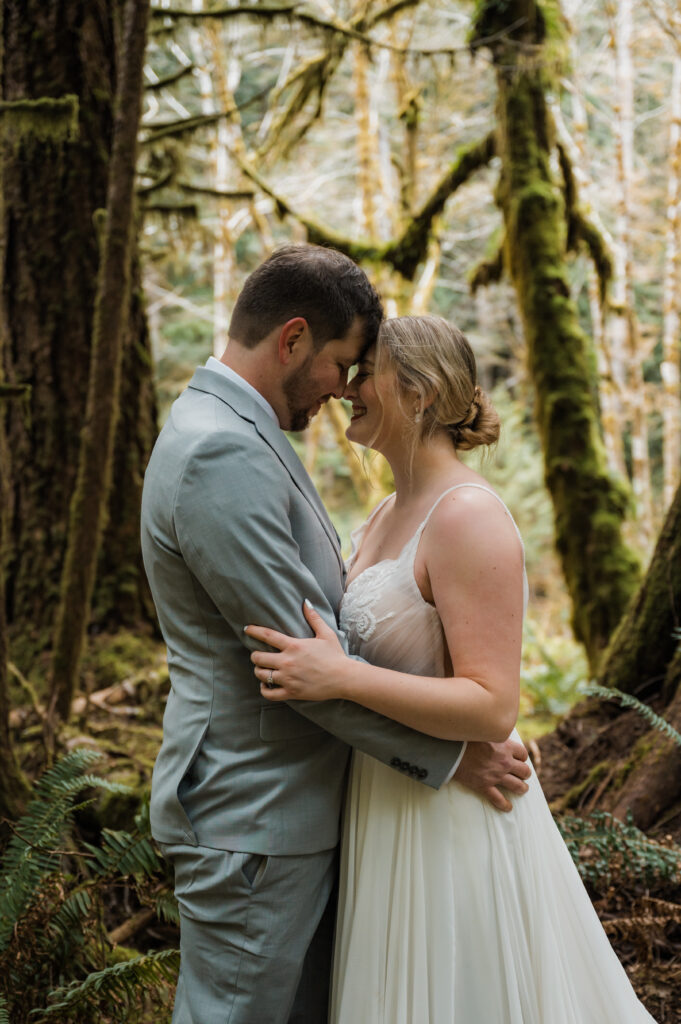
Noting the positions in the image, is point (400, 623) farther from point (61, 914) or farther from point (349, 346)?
point (61, 914)

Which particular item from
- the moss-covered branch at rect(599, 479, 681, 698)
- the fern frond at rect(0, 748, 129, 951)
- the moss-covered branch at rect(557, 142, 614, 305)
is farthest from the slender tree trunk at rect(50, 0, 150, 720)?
the moss-covered branch at rect(557, 142, 614, 305)

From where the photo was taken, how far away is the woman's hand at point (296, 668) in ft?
5.86

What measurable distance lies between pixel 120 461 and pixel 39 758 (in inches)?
71.7

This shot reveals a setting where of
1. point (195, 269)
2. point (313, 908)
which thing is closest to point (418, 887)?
point (313, 908)

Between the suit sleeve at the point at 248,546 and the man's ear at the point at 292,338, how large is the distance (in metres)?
0.33

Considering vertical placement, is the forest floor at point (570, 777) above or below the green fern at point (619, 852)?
below

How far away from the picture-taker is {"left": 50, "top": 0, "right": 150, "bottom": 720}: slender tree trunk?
11.6 feet

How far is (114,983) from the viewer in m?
2.44

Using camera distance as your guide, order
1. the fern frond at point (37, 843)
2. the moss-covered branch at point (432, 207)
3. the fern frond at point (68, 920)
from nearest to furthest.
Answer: the fern frond at point (37, 843) < the fern frond at point (68, 920) < the moss-covered branch at point (432, 207)

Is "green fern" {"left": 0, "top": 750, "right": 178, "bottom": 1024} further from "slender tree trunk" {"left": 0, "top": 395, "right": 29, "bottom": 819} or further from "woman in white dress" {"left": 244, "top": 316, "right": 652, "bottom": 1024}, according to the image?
"woman in white dress" {"left": 244, "top": 316, "right": 652, "bottom": 1024}

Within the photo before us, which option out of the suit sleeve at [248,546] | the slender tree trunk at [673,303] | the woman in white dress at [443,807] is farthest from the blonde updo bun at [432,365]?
the slender tree trunk at [673,303]

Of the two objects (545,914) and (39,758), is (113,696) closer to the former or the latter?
(39,758)

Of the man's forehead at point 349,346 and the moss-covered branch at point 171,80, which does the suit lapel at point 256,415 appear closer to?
the man's forehead at point 349,346

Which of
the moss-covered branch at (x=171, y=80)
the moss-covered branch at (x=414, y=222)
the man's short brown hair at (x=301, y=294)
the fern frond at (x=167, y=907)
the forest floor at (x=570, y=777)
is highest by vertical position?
the moss-covered branch at (x=171, y=80)
